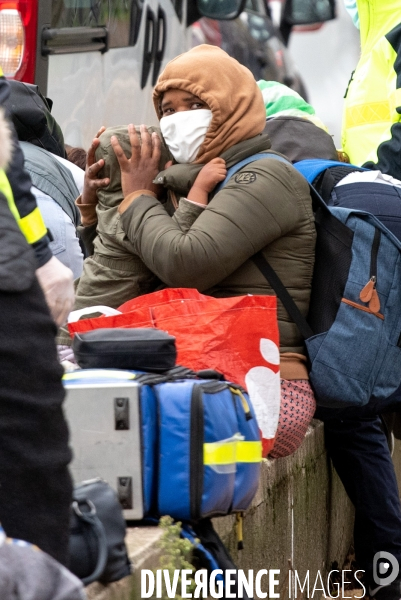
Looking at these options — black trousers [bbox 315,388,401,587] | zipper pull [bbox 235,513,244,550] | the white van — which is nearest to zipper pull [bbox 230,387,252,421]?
zipper pull [bbox 235,513,244,550]

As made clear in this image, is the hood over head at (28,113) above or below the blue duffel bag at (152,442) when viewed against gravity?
above

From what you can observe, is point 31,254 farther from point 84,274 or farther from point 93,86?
point 93,86

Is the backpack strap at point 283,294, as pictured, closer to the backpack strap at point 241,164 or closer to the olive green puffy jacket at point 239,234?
the olive green puffy jacket at point 239,234

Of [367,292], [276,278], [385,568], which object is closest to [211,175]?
[276,278]

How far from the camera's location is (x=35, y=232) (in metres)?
2.04

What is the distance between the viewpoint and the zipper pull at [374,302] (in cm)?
363

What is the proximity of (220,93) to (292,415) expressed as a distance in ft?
3.50

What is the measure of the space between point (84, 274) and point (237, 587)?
145cm

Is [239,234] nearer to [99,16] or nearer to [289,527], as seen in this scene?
[289,527]

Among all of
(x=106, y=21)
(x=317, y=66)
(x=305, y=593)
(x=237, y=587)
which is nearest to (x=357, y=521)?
(x=305, y=593)

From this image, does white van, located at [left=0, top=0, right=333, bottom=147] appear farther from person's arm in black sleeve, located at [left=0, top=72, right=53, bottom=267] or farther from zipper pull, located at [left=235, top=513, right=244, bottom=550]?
person's arm in black sleeve, located at [left=0, top=72, right=53, bottom=267]

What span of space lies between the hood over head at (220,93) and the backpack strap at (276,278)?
0.10m

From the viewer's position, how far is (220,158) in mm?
3662

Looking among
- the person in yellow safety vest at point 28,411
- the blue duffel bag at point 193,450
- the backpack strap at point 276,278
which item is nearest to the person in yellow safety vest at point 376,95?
the backpack strap at point 276,278
